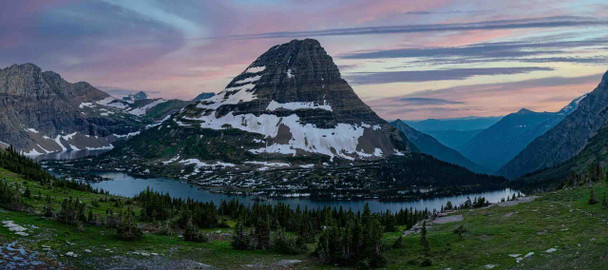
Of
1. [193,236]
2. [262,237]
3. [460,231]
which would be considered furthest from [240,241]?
[460,231]

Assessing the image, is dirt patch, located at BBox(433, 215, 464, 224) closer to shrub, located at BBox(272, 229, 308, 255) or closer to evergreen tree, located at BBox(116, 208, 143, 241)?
shrub, located at BBox(272, 229, 308, 255)

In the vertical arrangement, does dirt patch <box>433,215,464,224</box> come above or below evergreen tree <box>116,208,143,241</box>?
below

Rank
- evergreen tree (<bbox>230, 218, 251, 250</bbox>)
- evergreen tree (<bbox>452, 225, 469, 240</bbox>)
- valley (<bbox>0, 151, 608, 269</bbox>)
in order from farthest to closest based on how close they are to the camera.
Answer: evergreen tree (<bbox>230, 218, 251, 250</bbox>) < evergreen tree (<bbox>452, 225, 469, 240</bbox>) < valley (<bbox>0, 151, 608, 269</bbox>)

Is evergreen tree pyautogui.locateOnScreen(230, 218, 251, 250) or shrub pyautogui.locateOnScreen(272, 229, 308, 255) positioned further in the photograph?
evergreen tree pyautogui.locateOnScreen(230, 218, 251, 250)

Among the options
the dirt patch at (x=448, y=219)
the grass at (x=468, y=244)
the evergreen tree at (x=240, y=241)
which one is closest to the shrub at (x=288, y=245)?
the grass at (x=468, y=244)

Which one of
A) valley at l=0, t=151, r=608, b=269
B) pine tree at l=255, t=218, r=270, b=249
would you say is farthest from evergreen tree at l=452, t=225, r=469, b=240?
pine tree at l=255, t=218, r=270, b=249

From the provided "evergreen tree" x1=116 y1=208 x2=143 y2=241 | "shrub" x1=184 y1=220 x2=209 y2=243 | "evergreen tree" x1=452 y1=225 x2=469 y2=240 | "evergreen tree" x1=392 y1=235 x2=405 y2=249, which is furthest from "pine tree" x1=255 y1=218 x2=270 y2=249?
"evergreen tree" x1=452 y1=225 x2=469 y2=240

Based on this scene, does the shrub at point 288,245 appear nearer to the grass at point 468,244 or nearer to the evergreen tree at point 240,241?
the grass at point 468,244

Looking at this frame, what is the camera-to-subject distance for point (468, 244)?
206 ft

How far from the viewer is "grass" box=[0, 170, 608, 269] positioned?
5053 cm

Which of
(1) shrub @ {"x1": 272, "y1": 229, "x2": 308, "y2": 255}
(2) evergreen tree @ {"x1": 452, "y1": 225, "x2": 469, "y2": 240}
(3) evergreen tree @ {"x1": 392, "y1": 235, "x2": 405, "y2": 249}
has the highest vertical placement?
(2) evergreen tree @ {"x1": 452, "y1": 225, "x2": 469, "y2": 240}

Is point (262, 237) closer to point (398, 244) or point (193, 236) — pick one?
point (193, 236)

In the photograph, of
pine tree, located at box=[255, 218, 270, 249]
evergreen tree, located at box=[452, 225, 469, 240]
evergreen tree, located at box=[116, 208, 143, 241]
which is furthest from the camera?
pine tree, located at box=[255, 218, 270, 249]

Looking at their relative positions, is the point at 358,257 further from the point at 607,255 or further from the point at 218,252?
the point at 607,255
